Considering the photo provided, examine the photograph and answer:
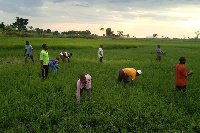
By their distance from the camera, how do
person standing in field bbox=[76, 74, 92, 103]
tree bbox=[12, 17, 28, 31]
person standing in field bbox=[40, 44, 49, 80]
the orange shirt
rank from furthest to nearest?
tree bbox=[12, 17, 28, 31], person standing in field bbox=[40, 44, 49, 80], the orange shirt, person standing in field bbox=[76, 74, 92, 103]

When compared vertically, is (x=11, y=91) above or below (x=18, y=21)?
below

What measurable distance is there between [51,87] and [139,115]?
11.8 ft

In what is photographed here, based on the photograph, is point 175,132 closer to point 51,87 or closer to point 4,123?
point 4,123

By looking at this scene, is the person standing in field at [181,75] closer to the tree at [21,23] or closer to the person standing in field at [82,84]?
the person standing in field at [82,84]

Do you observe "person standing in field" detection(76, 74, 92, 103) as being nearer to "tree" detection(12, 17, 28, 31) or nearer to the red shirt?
the red shirt

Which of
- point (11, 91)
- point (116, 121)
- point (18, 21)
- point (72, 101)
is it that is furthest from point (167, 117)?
point (18, 21)

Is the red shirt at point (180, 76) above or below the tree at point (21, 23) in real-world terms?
below

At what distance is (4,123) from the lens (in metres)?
4.50

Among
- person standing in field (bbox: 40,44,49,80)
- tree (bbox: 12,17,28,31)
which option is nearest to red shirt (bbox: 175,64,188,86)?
person standing in field (bbox: 40,44,49,80)

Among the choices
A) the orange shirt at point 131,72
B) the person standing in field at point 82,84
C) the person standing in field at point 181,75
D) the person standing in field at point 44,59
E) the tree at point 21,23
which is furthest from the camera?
the tree at point 21,23

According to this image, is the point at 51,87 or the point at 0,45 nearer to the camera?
the point at 51,87

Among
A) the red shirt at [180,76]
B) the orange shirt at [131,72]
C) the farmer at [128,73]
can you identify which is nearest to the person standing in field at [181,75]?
the red shirt at [180,76]

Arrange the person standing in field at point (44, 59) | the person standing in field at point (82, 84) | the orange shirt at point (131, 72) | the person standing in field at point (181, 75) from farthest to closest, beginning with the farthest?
the person standing in field at point (44, 59), the orange shirt at point (131, 72), the person standing in field at point (181, 75), the person standing in field at point (82, 84)

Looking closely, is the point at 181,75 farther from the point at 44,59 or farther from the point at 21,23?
the point at 21,23
